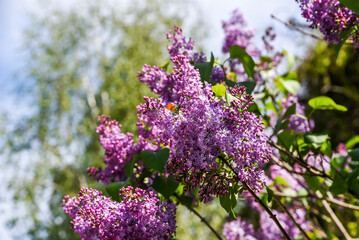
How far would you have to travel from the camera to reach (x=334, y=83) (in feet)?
16.8

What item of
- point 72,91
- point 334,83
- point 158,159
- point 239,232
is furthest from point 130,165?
point 72,91

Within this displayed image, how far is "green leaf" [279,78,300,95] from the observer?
1.50m

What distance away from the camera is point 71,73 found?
10.5 m

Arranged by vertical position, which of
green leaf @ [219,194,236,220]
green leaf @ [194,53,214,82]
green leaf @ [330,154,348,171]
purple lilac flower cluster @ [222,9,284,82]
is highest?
purple lilac flower cluster @ [222,9,284,82]

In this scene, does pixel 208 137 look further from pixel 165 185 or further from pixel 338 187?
pixel 338 187

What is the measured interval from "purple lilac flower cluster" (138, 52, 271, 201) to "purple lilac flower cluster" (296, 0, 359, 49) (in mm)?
383

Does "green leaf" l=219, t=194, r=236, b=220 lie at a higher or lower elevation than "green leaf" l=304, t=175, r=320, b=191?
lower

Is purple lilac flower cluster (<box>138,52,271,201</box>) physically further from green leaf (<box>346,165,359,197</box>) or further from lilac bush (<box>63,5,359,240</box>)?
green leaf (<box>346,165,359,197</box>)

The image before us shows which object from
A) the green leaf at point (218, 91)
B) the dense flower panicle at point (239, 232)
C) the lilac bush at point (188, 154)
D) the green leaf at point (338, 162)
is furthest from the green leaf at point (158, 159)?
the dense flower panicle at point (239, 232)

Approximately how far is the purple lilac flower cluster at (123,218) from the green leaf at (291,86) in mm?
830

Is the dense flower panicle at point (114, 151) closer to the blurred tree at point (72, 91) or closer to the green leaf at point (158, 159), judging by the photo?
the green leaf at point (158, 159)

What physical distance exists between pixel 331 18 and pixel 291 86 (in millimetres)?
529

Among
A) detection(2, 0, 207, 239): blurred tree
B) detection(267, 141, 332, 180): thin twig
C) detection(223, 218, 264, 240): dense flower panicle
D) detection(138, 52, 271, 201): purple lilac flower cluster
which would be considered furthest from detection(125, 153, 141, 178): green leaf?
detection(2, 0, 207, 239): blurred tree

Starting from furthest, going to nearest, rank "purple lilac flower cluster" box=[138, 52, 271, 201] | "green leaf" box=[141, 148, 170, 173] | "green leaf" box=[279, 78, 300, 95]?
1. "green leaf" box=[279, 78, 300, 95]
2. "green leaf" box=[141, 148, 170, 173]
3. "purple lilac flower cluster" box=[138, 52, 271, 201]
